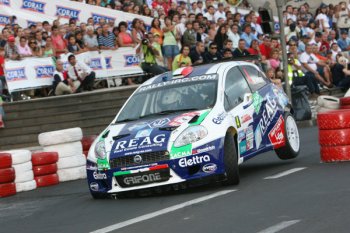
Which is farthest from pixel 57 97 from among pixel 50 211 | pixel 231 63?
pixel 50 211

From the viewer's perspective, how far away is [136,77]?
28.0 m

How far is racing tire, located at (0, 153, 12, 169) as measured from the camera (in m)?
15.3

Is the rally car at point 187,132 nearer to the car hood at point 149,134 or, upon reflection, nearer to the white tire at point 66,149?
the car hood at point 149,134

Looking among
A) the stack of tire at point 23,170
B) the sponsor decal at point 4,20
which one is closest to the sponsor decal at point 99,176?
the stack of tire at point 23,170

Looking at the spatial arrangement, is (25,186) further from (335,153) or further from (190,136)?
(335,153)

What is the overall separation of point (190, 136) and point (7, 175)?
13.1ft

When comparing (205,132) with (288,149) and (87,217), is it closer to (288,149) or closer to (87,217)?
(87,217)

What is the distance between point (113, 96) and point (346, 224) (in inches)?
679

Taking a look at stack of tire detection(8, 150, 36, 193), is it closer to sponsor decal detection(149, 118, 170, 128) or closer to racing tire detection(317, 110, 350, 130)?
sponsor decal detection(149, 118, 170, 128)

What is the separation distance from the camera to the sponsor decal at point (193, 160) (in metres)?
12.4

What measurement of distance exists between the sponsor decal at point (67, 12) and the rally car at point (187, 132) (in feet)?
43.5

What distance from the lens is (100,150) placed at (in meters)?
12.9

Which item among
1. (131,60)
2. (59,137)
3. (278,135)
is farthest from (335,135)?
(131,60)

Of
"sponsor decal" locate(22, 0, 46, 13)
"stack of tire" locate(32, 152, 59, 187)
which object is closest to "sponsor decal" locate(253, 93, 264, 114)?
"stack of tire" locate(32, 152, 59, 187)
